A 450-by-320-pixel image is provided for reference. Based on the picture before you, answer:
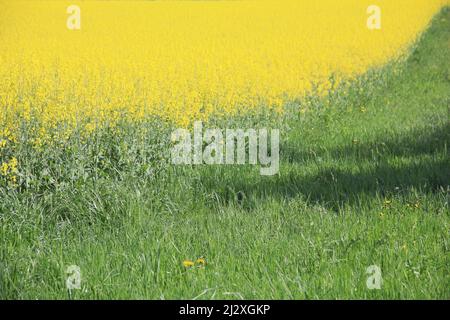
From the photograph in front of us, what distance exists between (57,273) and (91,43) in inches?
349

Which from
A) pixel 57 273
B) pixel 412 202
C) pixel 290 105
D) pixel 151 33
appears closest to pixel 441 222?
pixel 412 202

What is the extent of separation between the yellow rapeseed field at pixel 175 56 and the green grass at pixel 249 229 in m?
0.93

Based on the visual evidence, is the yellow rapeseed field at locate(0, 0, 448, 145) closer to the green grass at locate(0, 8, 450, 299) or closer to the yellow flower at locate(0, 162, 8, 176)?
the yellow flower at locate(0, 162, 8, 176)

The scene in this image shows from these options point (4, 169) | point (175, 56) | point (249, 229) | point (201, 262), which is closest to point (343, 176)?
point (249, 229)

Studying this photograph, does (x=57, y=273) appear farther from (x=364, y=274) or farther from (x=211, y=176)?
(x=211, y=176)

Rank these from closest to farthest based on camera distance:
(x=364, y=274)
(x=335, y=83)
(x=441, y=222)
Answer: (x=364, y=274)
(x=441, y=222)
(x=335, y=83)

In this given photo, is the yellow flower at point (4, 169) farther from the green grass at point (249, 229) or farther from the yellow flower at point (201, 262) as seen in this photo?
the yellow flower at point (201, 262)

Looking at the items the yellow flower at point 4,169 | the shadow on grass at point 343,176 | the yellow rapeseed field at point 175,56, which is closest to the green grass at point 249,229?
the shadow on grass at point 343,176

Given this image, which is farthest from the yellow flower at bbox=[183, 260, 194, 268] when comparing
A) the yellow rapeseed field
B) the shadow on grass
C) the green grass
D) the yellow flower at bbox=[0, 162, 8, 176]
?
the yellow rapeseed field

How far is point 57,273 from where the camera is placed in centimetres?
378

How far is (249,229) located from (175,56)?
6.97 meters

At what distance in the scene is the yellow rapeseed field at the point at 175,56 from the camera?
6.46 metres

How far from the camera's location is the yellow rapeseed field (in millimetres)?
6461
